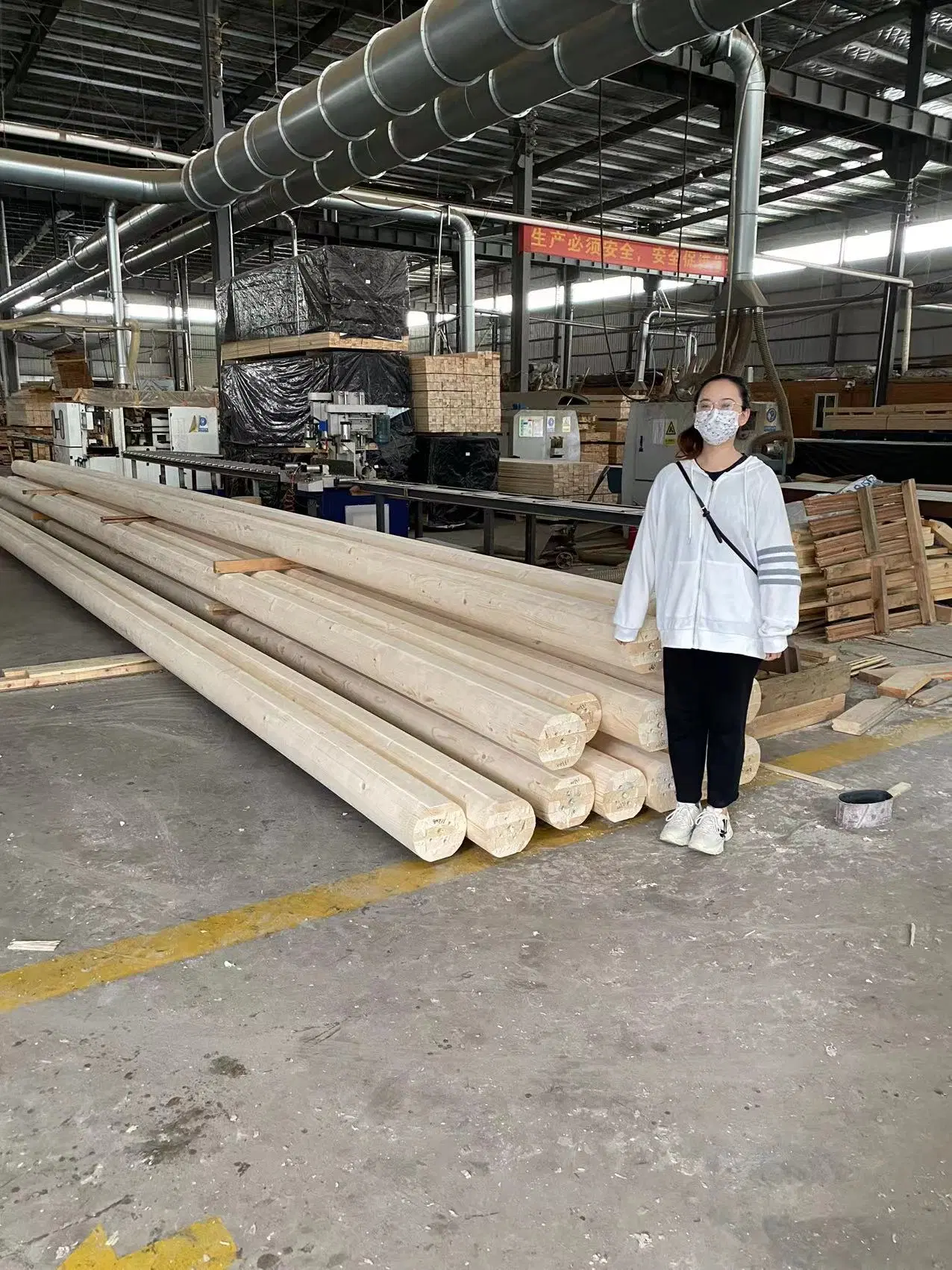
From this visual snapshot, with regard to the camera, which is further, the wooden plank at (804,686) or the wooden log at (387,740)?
the wooden plank at (804,686)

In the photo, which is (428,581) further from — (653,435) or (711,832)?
(653,435)

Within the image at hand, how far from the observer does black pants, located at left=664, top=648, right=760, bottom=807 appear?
125 inches

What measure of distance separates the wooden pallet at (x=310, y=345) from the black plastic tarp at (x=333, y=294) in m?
0.10

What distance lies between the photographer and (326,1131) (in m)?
1.98

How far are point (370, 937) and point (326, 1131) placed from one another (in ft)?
2.55

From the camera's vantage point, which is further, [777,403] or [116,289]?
[116,289]

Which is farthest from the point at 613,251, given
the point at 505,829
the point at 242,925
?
the point at 242,925

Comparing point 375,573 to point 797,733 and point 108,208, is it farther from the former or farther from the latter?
point 108,208

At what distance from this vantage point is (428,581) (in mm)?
4414

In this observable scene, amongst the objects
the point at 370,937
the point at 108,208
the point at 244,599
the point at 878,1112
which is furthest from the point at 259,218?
the point at 878,1112

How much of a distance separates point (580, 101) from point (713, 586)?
548 inches

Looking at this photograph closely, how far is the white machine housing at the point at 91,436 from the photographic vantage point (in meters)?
12.3

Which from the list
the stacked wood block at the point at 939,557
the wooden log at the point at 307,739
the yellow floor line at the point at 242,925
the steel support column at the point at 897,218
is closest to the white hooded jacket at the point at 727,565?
the yellow floor line at the point at 242,925

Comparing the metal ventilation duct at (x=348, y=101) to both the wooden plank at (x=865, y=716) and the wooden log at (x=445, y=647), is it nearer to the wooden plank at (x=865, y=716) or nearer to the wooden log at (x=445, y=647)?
the wooden log at (x=445, y=647)
